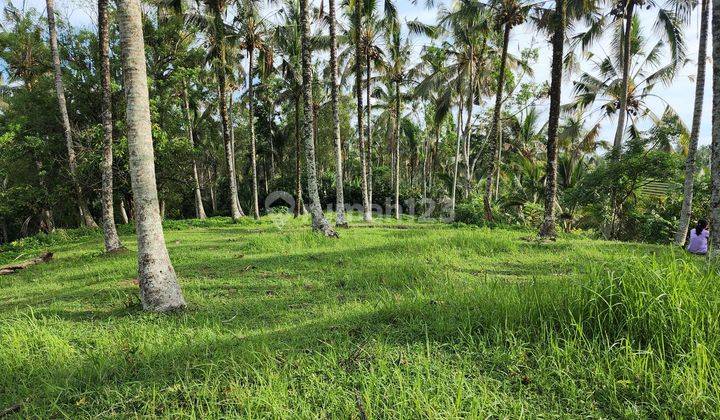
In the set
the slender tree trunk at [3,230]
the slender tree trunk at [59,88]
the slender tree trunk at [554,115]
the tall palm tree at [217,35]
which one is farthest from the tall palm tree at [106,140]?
the slender tree trunk at [3,230]

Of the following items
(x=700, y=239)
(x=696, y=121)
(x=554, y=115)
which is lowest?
(x=700, y=239)

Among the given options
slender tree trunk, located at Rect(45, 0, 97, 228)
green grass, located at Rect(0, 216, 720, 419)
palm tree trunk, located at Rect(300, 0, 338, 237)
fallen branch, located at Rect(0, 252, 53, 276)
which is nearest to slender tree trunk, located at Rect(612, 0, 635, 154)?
palm tree trunk, located at Rect(300, 0, 338, 237)

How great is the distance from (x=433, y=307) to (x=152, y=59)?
21.4m

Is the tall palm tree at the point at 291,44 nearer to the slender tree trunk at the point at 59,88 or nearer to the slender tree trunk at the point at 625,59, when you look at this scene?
the slender tree trunk at the point at 59,88

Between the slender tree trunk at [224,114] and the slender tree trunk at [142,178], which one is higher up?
the slender tree trunk at [224,114]

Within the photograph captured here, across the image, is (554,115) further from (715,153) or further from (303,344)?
(303,344)

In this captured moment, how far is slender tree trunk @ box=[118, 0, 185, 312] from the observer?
4.67 meters

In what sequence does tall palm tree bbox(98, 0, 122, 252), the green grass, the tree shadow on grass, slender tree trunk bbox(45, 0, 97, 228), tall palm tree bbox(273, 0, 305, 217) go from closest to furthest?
the green grass < the tree shadow on grass < tall palm tree bbox(98, 0, 122, 252) < slender tree trunk bbox(45, 0, 97, 228) < tall palm tree bbox(273, 0, 305, 217)

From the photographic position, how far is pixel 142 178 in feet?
15.6

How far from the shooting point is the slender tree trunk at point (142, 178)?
15.3 feet

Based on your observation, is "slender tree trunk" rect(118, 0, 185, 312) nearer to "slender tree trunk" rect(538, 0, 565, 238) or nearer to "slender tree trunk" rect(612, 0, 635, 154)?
"slender tree trunk" rect(538, 0, 565, 238)

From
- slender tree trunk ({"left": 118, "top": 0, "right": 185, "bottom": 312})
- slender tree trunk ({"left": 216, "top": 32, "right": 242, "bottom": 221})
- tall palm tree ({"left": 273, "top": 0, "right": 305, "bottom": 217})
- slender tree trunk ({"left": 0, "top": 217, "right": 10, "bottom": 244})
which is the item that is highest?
tall palm tree ({"left": 273, "top": 0, "right": 305, "bottom": 217})

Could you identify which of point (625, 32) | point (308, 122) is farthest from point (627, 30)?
point (308, 122)

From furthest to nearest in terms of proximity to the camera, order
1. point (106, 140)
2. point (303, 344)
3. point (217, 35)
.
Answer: point (217, 35) < point (106, 140) < point (303, 344)
